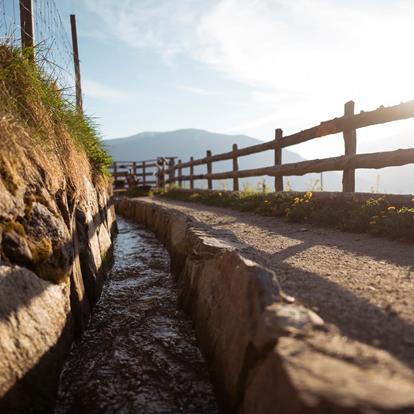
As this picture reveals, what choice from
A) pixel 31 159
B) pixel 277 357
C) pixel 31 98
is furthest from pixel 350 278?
pixel 31 98

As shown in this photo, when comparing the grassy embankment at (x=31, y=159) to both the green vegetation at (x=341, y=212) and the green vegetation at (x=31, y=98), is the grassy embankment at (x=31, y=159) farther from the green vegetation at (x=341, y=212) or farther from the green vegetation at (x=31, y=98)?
the green vegetation at (x=341, y=212)

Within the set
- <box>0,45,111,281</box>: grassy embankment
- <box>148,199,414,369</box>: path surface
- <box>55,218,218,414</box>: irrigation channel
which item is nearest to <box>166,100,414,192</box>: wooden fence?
<box>148,199,414,369</box>: path surface

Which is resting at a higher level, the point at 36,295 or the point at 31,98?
the point at 31,98

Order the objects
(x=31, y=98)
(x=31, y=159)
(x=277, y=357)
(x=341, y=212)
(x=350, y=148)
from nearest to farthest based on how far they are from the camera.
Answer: (x=277, y=357) < (x=31, y=159) < (x=31, y=98) < (x=341, y=212) < (x=350, y=148)

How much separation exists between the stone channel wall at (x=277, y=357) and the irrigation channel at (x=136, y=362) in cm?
13

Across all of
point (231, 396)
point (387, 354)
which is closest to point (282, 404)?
point (387, 354)

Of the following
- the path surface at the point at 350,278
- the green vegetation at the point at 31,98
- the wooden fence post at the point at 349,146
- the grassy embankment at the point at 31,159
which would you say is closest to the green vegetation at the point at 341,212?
the path surface at the point at 350,278

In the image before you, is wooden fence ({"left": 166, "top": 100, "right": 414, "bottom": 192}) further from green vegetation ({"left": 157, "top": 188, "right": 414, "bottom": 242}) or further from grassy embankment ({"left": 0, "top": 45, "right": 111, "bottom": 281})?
grassy embankment ({"left": 0, "top": 45, "right": 111, "bottom": 281})

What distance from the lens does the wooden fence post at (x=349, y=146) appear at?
4.74 m

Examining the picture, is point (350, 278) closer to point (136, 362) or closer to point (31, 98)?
point (136, 362)

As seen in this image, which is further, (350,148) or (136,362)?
(350,148)

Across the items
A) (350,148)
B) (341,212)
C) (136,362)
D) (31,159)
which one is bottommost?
(136,362)

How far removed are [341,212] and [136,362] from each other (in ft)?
10.0

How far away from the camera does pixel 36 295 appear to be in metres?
1.81
